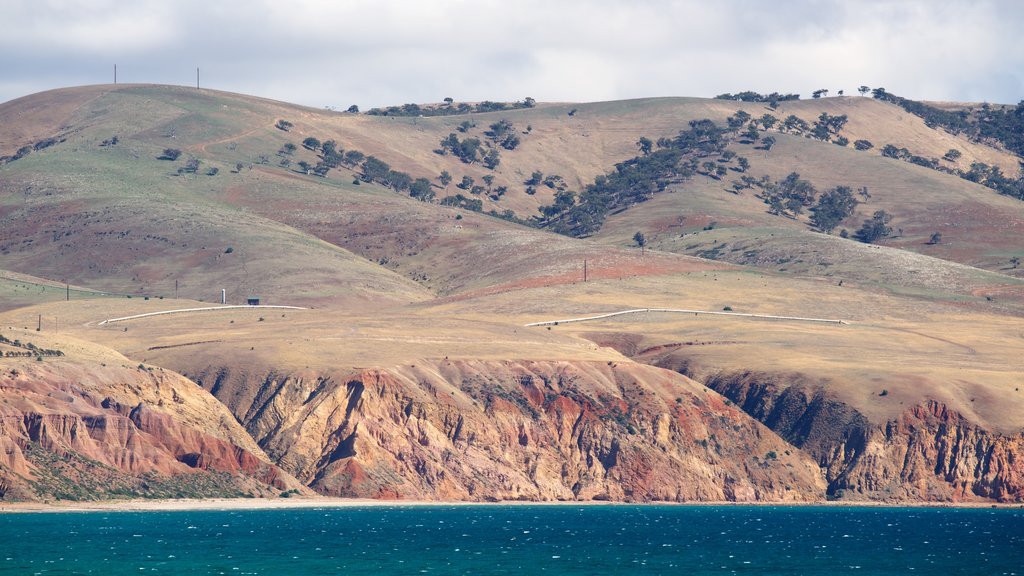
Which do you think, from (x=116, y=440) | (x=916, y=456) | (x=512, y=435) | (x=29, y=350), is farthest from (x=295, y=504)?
(x=916, y=456)

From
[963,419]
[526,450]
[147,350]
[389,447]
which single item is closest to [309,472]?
[389,447]

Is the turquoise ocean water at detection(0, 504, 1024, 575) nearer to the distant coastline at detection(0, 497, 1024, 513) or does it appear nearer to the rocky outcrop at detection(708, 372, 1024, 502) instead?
the distant coastline at detection(0, 497, 1024, 513)

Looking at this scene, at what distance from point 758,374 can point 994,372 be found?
853 inches

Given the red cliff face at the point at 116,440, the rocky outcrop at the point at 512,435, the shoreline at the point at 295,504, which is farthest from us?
the rocky outcrop at the point at 512,435

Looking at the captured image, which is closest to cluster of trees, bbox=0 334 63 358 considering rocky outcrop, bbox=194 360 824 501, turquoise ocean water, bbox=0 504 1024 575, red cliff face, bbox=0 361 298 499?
red cliff face, bbox=0 361 298 499

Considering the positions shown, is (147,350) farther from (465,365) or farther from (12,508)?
(12,508)

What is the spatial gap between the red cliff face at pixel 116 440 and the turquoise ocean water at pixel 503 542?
14.7 feet

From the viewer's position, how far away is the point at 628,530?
111 m

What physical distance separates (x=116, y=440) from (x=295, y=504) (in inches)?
544

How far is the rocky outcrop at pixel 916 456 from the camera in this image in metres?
140

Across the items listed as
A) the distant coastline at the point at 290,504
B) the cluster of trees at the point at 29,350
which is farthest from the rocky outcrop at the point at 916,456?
the cluster of trees at the point at 29,350

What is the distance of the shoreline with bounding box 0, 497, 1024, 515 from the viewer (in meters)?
112

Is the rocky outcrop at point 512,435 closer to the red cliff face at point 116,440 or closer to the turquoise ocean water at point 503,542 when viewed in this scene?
the red cliff face at point 116,440

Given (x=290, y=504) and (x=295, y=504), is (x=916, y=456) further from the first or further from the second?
(x=290, y=504)
